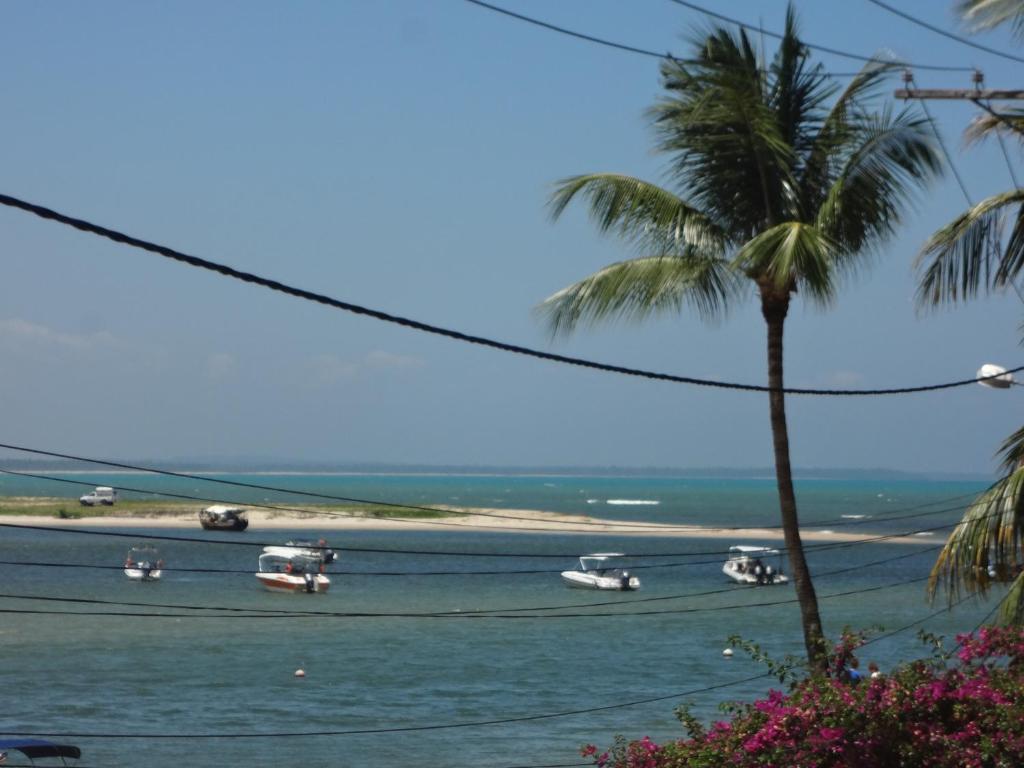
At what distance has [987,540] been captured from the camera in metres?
15.1

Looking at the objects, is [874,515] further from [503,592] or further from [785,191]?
[785,191]

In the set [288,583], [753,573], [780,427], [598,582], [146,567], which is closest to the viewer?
[780,427]

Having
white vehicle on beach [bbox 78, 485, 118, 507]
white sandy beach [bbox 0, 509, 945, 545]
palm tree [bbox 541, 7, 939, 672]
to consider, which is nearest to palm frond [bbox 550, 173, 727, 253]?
palm tree [bbox 541, 7, 939, 672]

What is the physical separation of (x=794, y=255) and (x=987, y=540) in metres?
3.99

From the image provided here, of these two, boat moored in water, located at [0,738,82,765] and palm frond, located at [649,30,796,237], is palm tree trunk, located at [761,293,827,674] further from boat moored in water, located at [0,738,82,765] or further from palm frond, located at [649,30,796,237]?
boat moored in water, located at [0,738,82,765]

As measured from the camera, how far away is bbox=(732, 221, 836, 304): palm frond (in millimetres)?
16297

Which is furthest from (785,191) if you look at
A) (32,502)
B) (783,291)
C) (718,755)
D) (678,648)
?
(32,502)

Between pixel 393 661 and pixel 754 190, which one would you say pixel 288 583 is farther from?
pixel 754 190

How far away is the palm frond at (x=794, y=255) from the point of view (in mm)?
16297

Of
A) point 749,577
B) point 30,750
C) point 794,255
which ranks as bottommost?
point 30,750

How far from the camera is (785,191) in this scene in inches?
723

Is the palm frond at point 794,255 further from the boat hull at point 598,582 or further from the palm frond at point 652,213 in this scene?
the boat hull at point 598,582

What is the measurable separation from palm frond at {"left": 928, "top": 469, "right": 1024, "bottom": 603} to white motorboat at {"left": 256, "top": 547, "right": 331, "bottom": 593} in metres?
54.5

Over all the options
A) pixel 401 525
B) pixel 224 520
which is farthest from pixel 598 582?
pixel 401 525
